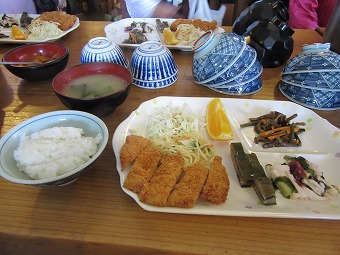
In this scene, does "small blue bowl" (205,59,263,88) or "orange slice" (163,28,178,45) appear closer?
"small blue bowl" (205,59,263,88)

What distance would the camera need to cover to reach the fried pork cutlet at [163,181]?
841 mm

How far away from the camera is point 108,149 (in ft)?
3.66

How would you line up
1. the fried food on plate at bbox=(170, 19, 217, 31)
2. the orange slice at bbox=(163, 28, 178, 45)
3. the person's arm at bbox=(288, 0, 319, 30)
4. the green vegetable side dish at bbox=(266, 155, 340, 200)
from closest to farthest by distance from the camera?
the green vegetable side dish at bbox=(266, 155, 340, 200)
the orange slice at bbox=(163, 28, 178, 45)
the fried food on plate at bbox=(170, 19, 217, 31)
the person's arm at bbox=(288, 0, 319, 30)

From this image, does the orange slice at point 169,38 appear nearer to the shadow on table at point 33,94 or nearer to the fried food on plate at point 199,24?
the fried food on plate at point 199,24

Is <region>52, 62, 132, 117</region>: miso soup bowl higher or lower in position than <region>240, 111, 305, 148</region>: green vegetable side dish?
higher

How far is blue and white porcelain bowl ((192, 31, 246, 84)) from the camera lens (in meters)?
1.40

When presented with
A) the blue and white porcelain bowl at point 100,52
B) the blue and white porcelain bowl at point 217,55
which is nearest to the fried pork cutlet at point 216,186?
the blue and white porcelain bowl at point 217,55

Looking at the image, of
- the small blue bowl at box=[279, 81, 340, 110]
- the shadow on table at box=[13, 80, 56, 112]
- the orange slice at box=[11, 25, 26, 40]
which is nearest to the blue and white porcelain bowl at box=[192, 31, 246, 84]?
the small blue bowl at box=[279, 81, 340, 110]

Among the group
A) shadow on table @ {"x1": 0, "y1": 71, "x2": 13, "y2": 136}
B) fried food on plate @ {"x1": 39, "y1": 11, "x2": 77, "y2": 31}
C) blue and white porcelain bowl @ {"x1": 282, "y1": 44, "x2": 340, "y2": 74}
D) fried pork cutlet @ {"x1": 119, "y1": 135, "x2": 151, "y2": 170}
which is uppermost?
blue and white porcelain bowl @ {"x1": 282, "y1": 44, "x2": 340, "y2": 74}

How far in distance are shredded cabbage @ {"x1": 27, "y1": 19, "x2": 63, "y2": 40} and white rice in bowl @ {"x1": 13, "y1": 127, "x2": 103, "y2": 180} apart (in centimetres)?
131

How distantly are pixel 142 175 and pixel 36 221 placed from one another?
0.37 meters

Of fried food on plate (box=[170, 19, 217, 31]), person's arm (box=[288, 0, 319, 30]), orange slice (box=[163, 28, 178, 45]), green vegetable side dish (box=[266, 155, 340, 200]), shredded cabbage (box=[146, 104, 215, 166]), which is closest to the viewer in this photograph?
green vegetable side dish (box=[266, 155, 340, 200])

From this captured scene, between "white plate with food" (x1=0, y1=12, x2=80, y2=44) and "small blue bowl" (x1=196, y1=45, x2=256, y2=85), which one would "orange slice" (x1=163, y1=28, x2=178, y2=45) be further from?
"white plate with food" (x1=0, y1=12, x2=80, y2=44)

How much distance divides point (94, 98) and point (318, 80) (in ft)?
3.64
